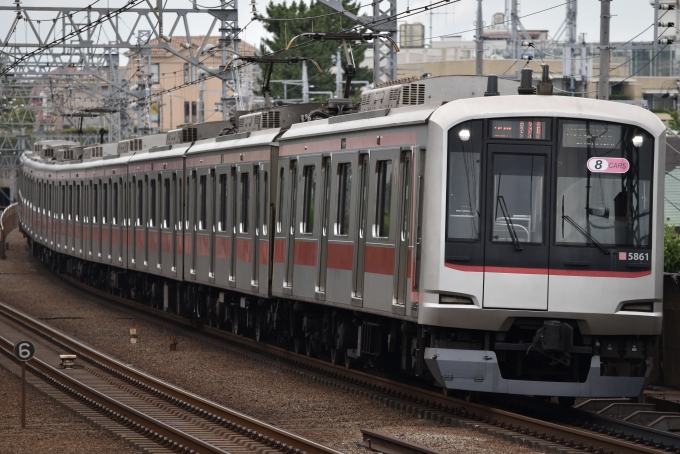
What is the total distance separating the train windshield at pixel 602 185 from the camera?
11.9 m

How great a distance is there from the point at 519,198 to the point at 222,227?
8.69 meters

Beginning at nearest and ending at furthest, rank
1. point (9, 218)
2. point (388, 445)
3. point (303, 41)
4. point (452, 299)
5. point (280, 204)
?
point (388, 445)
point (452, 299)
point (280, 204)
point (9, 218)
point (303, 41)

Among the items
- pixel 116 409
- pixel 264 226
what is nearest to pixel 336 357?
pixel 264 226

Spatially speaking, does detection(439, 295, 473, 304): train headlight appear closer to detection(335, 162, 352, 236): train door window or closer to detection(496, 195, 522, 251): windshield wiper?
detection(496, 195, 522, 251): windshield wiper

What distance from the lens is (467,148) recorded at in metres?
11.9

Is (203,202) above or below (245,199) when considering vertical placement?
below

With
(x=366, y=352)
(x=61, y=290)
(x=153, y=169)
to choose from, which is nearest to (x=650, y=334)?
(x=366, y=352)

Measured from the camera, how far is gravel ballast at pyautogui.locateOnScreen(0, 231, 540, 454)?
11164mm

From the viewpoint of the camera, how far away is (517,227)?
11.9m

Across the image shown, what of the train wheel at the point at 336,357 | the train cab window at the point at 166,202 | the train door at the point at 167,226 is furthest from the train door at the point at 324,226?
the train cab window at the point at 166,202

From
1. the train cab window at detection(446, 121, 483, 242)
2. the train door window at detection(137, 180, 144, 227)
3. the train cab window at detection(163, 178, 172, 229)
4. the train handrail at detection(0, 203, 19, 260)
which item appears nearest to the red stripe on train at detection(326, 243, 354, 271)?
the train cab window at detection(446, 121, 483, 242)

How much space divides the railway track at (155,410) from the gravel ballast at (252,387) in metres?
0.40

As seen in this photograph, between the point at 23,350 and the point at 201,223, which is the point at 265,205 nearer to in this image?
the point at 201,223

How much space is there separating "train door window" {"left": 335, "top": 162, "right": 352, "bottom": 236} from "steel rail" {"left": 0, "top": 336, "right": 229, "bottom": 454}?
10.1 ft
